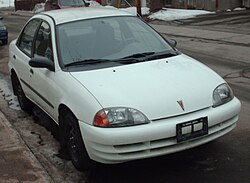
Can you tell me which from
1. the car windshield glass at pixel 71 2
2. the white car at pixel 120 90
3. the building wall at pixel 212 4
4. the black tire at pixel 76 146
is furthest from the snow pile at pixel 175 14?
the black tire at pixel 76 146

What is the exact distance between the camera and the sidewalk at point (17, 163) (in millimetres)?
4355

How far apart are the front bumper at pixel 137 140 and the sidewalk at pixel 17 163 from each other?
68 centimetres

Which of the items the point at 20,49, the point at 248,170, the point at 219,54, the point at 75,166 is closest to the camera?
the point at 248,170

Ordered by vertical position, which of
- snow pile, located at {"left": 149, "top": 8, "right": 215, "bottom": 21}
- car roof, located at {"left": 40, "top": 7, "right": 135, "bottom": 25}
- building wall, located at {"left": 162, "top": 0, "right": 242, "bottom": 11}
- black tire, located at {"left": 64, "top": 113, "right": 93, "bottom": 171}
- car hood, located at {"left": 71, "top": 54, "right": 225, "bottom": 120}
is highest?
car roof, located at {"left": 40, "top": 7, "right": 135, "bottom": 25}

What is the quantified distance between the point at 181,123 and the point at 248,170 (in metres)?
0.90

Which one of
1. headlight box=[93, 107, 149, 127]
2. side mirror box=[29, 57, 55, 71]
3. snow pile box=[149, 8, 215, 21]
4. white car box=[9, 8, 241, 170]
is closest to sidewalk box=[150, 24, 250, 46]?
snow pile box=[149, 8, 215, 21]

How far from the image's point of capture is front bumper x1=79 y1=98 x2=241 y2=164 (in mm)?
3893

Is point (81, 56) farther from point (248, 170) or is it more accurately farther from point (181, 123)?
point (248, 170)

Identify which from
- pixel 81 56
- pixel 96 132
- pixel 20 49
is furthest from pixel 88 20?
pixel 96 132

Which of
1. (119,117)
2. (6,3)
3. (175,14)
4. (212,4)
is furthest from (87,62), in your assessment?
(6,3)

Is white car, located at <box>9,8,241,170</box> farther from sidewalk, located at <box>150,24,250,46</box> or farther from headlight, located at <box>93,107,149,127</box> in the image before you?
sidewalk, located at <box>150,24,250,46</box>

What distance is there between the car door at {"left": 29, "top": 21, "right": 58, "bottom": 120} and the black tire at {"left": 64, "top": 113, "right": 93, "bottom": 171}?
1.43 feet

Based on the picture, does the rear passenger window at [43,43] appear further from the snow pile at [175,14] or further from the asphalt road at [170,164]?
the snow pile at [175,14]

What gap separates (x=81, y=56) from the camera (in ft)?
16.3
